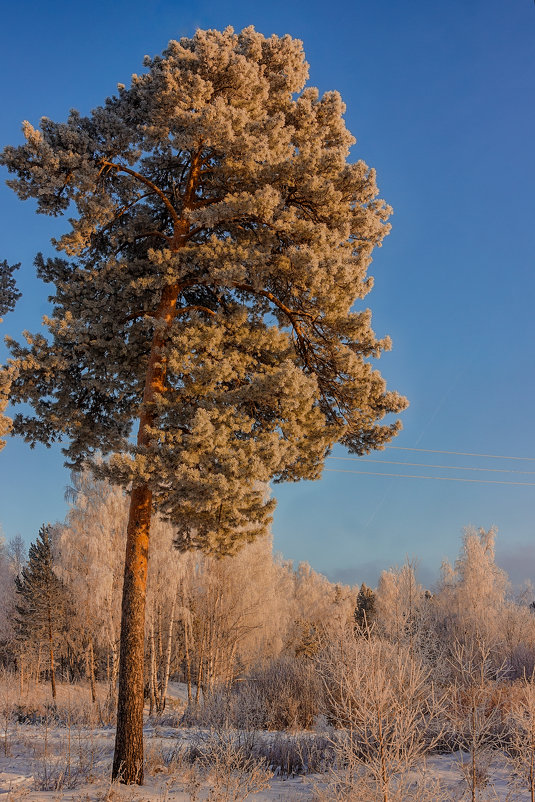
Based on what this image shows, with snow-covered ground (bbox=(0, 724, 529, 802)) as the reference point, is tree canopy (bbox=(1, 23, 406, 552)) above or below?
above

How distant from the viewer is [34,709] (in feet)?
55.5

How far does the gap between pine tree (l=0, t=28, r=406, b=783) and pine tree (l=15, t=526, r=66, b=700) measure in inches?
745

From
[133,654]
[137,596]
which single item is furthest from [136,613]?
[133,654]

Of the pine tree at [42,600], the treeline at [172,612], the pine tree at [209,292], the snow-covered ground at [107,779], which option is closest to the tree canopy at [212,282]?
the pine tree at [209,292]

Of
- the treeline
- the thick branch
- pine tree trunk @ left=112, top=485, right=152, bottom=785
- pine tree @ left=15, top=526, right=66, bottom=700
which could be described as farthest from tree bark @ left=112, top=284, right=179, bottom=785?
pine tree @ left=15, top=526, right=66, bottom=700

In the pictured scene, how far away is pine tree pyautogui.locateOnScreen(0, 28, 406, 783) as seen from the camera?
8008mm

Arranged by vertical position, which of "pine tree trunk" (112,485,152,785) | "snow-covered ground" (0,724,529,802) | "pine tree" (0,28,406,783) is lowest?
"snow-covered ground" (0,724,529,802)

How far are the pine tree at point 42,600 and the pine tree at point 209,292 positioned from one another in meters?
18.9

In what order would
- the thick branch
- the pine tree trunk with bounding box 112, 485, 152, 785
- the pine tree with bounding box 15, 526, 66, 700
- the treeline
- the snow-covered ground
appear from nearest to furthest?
1. the snow-covered ground
2. the pine tree trunk with bounding box 112, 485, 152, 785
3. the thick branch
4. the treeline
5. the pine tree with bounding box 15, 526, 66, 700

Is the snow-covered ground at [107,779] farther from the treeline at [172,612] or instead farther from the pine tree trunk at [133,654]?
the treeline at [172,612]

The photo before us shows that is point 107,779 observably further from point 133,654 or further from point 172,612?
point 172,612

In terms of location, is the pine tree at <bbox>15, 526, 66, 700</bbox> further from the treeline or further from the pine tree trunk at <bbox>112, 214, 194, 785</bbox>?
the pine tree trunk at <bbox>112, 214, 194, 785</bbox>

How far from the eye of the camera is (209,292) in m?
11.0

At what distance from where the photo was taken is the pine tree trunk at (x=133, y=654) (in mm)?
7395
